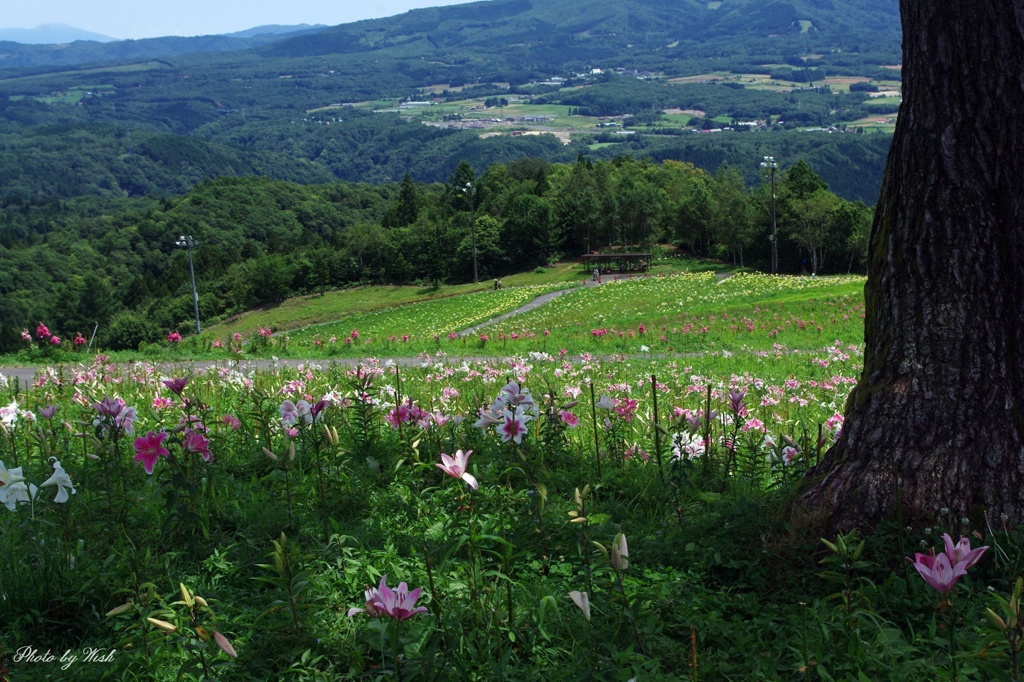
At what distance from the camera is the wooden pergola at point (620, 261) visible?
62.2 meters

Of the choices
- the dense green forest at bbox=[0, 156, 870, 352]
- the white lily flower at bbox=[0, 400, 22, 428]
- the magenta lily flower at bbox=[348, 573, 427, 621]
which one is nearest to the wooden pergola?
the dense green forest at bbox=[0, 156, 870, 352]

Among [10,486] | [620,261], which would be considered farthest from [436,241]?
[10,486]

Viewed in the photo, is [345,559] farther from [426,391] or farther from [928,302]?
[426,391]

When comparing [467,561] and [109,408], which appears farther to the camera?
[109,408]

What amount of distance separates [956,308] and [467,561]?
2.10m

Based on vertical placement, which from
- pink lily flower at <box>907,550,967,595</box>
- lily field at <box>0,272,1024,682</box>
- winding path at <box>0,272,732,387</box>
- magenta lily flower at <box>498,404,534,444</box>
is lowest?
winding path at <box>0,272,732,387</box>

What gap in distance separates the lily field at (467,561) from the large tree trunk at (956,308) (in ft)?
0.58

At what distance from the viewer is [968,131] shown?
3.25 meters

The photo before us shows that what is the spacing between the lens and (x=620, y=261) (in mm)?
64125

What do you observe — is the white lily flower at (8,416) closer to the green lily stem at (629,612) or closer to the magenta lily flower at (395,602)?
the magenta lily flower at (395,602)

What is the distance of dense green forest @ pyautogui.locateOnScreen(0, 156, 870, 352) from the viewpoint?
65375 millimetres

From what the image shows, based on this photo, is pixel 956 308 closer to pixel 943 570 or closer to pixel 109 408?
pixel 943 570

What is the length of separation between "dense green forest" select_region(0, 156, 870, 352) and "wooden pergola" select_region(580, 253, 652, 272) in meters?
6.78

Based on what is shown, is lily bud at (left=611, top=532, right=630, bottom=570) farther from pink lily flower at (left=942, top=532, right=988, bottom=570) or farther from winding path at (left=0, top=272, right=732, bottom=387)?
winding path at (left=0, top=272, right=732, bottom=387)
